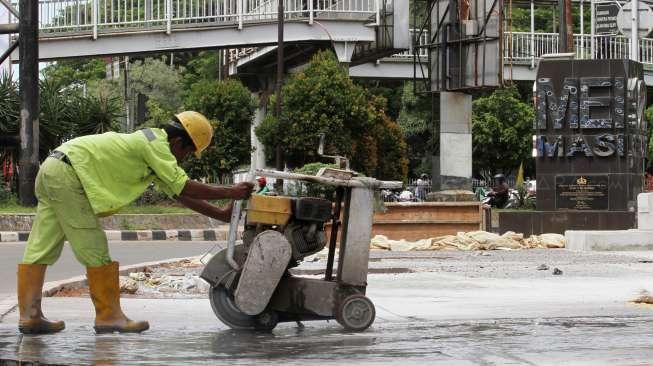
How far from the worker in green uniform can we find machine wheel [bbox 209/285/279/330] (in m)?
0.50

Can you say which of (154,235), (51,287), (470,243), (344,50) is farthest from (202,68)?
(51,287)

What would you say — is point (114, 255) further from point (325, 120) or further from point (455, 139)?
point (455, 139)

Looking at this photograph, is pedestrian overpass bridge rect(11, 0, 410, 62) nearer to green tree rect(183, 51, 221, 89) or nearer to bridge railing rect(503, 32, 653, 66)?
bridge railing rect(503, 32, 653, 66)

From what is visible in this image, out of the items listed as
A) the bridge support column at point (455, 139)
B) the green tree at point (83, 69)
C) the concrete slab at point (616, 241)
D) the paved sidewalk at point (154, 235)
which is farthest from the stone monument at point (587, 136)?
the green tree at point (83, 69)

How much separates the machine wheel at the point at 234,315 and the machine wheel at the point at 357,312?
420 millimetres

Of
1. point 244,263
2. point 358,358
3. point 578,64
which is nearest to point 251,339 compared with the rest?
point 244,263

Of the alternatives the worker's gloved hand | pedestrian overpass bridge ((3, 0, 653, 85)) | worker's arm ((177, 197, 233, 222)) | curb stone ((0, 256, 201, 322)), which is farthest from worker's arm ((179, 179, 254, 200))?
pedestrian overpass bridge ((3, 0, 653, 85))

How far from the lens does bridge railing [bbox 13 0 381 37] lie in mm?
30203

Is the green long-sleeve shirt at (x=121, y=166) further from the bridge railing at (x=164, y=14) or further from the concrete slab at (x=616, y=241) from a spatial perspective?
the bridge railing at (x=164, y=14)

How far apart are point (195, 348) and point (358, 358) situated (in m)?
0.96

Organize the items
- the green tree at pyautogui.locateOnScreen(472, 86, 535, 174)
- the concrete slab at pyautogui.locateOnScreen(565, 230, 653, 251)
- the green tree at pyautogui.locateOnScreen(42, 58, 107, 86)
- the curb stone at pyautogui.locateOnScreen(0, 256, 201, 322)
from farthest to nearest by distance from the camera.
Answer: the green tree at pyautogui.locateOnScreen(42, 58, 107, 86) → the green tree at pyautogui.locateOnScreen(472, 86, 535, 174) → the concrete slab at pyautogui.locateOnScreen(565, 230, 653, 251) → the curb stone at pyautogui.locateOnScreen(0, 256, 201, 322)

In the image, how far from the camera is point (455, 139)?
29.5 metres

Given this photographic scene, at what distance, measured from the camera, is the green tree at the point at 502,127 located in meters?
46.7

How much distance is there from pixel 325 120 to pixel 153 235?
29.1 ft
